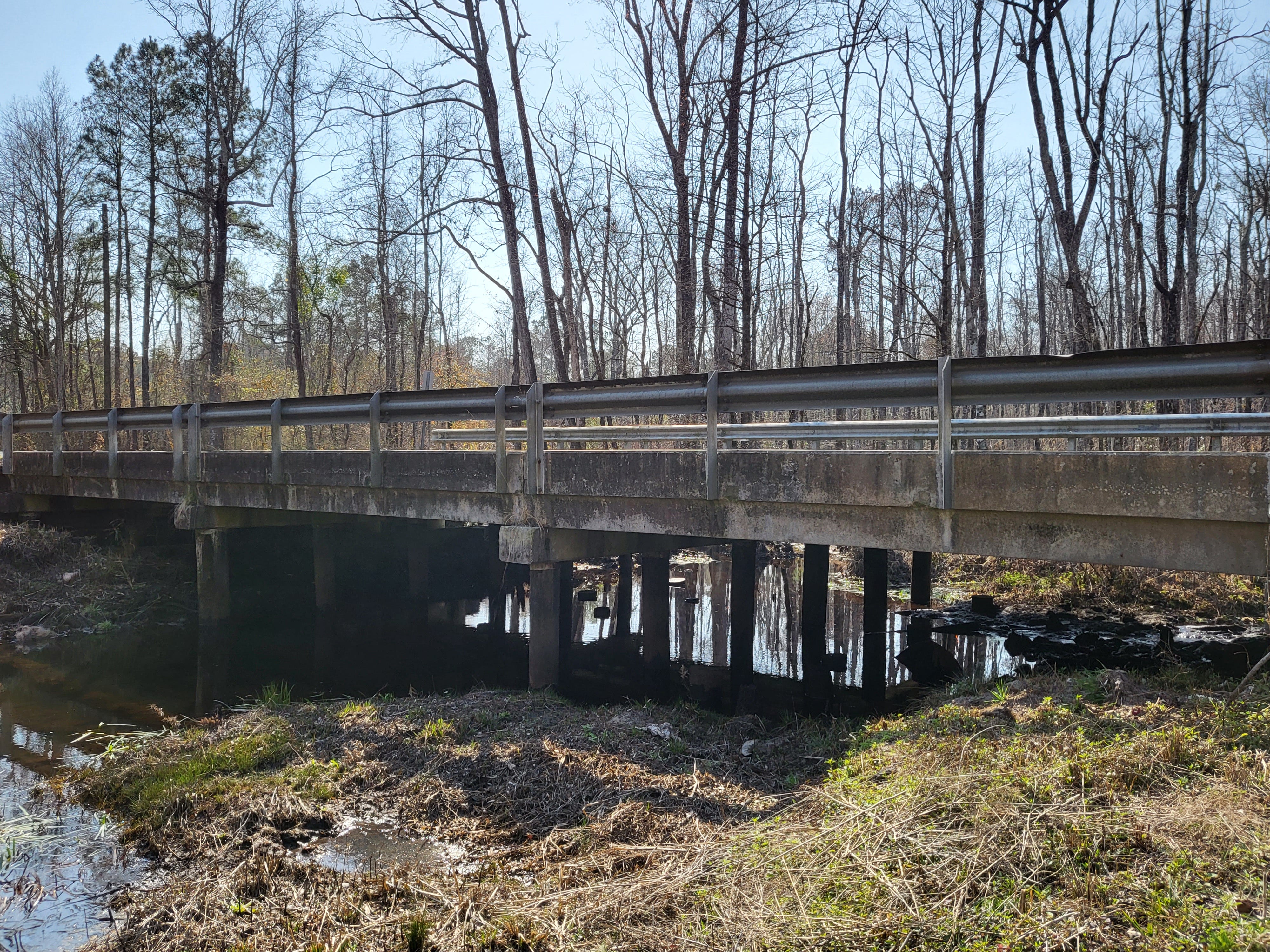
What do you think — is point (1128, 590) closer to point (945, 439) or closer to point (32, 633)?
point (945, 439)

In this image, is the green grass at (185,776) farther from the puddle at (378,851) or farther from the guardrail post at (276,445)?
the guardrail post at (276,445)

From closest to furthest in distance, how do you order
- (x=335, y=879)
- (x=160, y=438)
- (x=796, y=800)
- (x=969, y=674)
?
1. (x=335, y=879)
2. (x=796, y=800)
3. (x=969, y=674)
4. (x=160, y=438)

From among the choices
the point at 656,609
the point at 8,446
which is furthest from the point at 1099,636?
the point at 8,446

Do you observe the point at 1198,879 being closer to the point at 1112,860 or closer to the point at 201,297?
the point at 1112,860

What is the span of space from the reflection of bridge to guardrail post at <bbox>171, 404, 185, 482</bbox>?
3 centimetres

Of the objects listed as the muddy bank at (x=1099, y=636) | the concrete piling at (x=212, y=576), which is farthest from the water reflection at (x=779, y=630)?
the concrete piling at (x=212, y=576)

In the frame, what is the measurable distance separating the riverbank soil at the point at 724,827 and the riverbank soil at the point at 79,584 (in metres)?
7.29

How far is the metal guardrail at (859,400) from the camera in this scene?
4758 millimetres

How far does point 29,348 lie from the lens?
86.1 feet

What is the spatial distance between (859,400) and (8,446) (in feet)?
52.9

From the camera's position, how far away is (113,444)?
42.3 ft

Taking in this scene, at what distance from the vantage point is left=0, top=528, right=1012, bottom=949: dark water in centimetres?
512

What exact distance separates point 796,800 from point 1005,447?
1544 cm

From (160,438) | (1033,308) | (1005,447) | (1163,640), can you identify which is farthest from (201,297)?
(1033,308)
